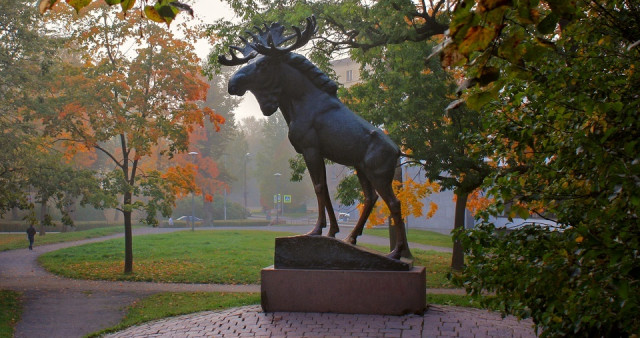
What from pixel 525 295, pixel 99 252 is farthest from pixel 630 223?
pixel 99 252

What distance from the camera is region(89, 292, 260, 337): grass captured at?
9992 mm

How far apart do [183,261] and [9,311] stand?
9608 millimetres

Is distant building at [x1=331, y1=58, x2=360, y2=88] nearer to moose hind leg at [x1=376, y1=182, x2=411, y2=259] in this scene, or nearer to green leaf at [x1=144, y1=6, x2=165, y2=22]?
moose hind leg at [x1=376, y1=182, x2=411, y2=259]

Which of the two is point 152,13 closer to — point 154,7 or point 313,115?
point 154,7

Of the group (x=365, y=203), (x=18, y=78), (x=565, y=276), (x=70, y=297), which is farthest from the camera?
(x=18, y=78)

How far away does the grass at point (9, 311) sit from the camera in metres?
9.61

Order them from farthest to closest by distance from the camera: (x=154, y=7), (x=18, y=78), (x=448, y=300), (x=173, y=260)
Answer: (x=173, y=260)
(x=18, y=78)
(x=448, y=300)
(x=154, y=7)

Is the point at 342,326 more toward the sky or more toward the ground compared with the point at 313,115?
more toward the ground

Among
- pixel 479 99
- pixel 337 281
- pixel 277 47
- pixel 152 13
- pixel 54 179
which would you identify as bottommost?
pixel 337 281

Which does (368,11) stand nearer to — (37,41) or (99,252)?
(37,41)

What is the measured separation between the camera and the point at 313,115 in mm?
8539

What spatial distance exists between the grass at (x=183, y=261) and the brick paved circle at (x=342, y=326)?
730 centimetres

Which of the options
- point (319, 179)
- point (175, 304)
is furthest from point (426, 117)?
point (175, 304)

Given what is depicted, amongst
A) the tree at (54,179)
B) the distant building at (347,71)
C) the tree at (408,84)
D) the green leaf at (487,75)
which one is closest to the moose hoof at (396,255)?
the tree at (408,84)
